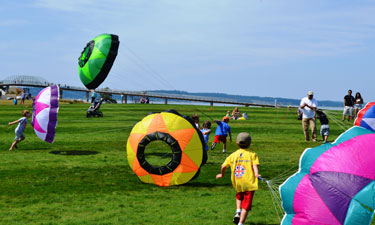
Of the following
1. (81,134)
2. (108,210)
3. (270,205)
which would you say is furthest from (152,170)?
(81,134)

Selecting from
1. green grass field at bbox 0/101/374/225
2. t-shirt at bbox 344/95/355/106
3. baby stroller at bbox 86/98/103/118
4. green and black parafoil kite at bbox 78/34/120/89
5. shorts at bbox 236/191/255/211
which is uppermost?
green and black parafoil kite at bbox 78/34/120/89

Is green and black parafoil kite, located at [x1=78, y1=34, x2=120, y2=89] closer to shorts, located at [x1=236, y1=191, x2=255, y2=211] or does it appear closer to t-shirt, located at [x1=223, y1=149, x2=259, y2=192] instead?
t-shirt, located at [x1=223, y1=149, x2=259, y2=192]

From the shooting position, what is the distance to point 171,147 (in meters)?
10.8

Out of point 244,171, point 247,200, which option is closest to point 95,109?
point 244,171

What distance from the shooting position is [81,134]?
22.2 m

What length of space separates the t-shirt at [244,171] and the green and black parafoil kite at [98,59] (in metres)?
14.8

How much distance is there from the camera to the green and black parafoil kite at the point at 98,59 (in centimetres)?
2128

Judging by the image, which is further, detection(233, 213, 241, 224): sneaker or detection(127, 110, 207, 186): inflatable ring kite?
detection(127, 110, 207, 186): inflatable ring kite

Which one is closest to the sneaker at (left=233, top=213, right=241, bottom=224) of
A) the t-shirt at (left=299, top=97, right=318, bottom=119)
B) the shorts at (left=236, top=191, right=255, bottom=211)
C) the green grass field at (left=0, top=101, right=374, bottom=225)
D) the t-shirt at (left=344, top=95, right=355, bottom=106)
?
the shorts at (left=236, top=191, right=255, bottom=211)

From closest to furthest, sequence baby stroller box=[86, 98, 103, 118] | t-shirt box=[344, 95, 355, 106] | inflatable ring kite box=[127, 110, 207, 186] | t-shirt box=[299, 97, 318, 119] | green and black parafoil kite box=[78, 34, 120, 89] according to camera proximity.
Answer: inflatable ring kite box=[127, 110, 207, 186] → t-shirt box=[299, 97, 318, 119] → green and black parafoil kite box=[78, 34, 120, 89] → t-shirt box=[344, 95, 355, 106] → baby stroller box=[86, 98, 103, 118]

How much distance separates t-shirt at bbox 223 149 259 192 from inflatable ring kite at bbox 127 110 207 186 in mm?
2985

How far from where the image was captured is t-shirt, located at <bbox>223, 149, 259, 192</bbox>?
7.64 meters

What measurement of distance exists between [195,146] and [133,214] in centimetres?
291

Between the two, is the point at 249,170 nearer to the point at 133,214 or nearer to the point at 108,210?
the point at 133,214
